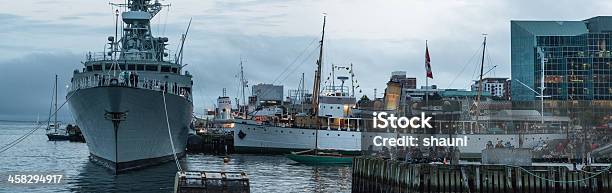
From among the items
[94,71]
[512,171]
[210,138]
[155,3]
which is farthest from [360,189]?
[210,138]

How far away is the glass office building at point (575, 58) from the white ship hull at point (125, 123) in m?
137

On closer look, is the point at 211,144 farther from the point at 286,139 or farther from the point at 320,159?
the point at 320,159

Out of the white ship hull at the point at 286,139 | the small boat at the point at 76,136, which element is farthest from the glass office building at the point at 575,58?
the small boat at the point at 76,136

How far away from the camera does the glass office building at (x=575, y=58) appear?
177125 mm

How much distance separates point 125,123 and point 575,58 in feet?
504

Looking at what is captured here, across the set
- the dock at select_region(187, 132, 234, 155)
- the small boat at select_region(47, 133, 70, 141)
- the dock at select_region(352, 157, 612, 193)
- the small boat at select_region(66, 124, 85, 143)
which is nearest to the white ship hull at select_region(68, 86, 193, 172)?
the dock at select_region(352, 157, 612, 193)

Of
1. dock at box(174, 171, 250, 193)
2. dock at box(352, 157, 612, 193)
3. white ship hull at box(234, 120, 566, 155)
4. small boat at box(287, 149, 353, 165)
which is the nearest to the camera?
dock at box(174, 171, 250, 193)

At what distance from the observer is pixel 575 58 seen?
180m

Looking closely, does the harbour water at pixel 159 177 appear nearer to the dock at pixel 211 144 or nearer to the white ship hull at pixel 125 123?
the white ship hull at pixel 125 123

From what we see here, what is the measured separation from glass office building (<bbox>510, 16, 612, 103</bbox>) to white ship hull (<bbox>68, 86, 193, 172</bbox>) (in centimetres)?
13664

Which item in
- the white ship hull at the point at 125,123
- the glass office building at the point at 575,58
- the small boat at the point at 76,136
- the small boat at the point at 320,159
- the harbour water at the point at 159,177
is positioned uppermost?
the glass office building at the point at 575,58

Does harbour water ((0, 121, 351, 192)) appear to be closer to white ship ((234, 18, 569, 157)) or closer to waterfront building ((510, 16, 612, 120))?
white ship ((234, 18, 569, 157))

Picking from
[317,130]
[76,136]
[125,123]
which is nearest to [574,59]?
[317,130]

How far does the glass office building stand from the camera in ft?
581
